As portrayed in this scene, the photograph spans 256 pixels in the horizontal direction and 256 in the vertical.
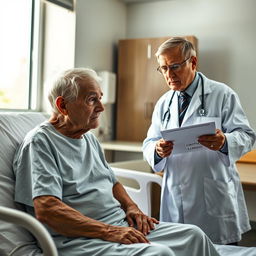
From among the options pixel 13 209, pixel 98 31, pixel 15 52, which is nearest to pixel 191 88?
pixel 13 209

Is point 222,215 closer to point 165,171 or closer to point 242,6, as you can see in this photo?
point 165,171

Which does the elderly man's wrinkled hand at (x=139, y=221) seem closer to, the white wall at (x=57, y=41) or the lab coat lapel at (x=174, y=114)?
the lab coat lapel at (x=174, y=114)

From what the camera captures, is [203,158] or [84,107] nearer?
[84,107]

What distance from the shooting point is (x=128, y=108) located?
372 centimetres

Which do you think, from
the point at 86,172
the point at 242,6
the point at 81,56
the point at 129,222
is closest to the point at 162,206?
the point at 129,222

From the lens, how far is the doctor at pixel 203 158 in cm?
169

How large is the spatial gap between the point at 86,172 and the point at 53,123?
0.23 m

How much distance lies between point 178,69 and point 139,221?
712 mm

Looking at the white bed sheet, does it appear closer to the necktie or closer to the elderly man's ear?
the necktie

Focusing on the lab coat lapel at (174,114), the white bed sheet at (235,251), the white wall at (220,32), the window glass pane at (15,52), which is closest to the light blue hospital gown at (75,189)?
the white bed sheet at (235,251)

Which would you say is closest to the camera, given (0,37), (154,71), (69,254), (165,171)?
(69,254)

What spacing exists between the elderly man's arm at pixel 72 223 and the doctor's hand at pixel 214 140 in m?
0.55

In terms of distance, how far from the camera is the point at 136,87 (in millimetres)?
3670

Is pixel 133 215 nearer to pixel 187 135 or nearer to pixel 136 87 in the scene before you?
pixel 187 135
